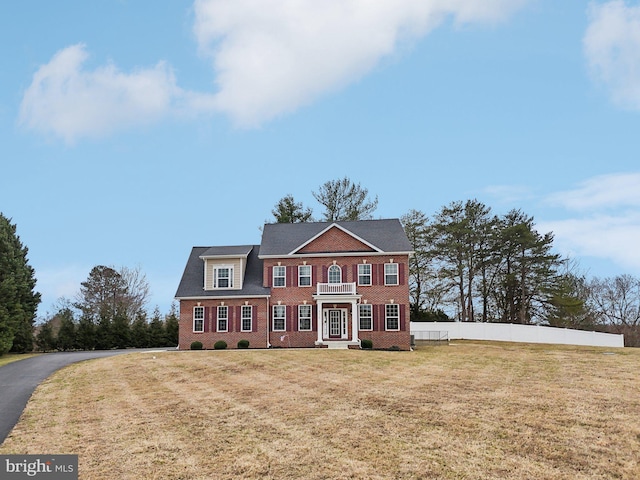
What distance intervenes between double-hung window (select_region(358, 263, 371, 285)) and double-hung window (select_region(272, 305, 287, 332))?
5300 millimetres

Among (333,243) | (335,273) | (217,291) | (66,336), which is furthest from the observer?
(66,336)

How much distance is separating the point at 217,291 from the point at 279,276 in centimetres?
437

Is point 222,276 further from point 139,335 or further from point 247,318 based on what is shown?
point 139,335

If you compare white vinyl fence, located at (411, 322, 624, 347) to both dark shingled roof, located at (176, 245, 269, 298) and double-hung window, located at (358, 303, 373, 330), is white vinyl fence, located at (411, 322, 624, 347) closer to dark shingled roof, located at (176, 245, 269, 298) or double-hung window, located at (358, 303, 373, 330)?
double-hung window, located at (358, 303, 373, 330)

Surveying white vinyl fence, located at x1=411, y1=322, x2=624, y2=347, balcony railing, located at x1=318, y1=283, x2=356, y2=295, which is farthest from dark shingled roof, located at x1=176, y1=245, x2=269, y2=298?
white vinyl fence, located at x1=411, y1=322, x2=624, y2=347

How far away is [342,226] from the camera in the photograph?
39219mm

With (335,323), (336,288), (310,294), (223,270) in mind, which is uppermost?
(223,270)

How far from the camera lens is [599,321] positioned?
57406 millimetres

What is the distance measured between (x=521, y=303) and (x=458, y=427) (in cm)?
4321

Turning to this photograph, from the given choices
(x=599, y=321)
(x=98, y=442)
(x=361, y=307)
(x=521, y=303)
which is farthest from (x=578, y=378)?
(x=599, y=321)

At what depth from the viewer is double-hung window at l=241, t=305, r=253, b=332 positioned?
37.6 m

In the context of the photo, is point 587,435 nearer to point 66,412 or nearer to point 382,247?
point 66,412

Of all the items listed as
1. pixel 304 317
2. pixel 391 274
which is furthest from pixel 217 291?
pixel 391 274

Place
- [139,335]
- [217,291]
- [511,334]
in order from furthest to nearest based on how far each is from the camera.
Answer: [139,335] → [511,334] → [217,291]
